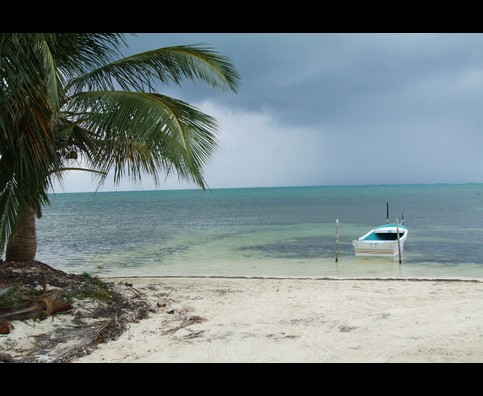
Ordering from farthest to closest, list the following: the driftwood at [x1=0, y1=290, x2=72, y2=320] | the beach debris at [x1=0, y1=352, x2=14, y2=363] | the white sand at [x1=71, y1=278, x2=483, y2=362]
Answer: the driftwood at [x1=0, y1=290, x2=72, y2=320] → the white sand at [x1=71, y1=278, x2=483, y2=362] → the beach debris at [x1=0, y1=352, x2=14, y2=363]

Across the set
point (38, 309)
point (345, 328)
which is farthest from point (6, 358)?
point (345, 328)

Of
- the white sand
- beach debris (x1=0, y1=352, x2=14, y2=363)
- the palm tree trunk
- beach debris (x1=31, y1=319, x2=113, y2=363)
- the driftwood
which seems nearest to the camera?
beach debris (x1=0, y1=352, x2=14, y2=363)

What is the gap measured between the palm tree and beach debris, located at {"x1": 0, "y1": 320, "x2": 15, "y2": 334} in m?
1.09

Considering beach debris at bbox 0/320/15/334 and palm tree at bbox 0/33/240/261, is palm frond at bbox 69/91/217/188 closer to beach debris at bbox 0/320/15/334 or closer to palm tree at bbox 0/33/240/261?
palm tree at bbox 0/33/240/261

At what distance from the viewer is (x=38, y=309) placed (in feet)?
21.5

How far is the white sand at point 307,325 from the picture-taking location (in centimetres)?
577

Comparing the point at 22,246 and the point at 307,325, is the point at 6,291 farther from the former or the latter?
the point at 307,325

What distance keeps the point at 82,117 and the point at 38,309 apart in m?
3.34

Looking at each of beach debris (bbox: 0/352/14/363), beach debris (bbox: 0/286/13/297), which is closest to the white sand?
beach debris (bbox: 0/352/14/363)

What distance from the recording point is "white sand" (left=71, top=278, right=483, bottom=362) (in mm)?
5773

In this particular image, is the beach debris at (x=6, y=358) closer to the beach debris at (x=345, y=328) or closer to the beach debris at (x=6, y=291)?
the beach debris at (x=6, y=291)

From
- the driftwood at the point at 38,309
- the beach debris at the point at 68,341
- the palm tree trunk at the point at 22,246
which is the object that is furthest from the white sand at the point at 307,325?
the palm tree trunk at the point at 22,246

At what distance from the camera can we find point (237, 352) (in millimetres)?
5910

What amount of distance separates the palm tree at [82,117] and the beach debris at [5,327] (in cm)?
109
